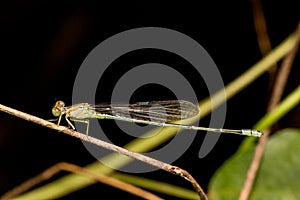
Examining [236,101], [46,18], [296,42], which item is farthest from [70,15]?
[296,42]

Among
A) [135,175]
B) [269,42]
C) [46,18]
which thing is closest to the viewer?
[135,175]

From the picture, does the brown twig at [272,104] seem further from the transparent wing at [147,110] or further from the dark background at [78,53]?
the transparent wing at [147,110]

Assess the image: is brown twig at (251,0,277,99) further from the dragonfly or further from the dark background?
the dragonfly

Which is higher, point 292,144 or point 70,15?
point 70,15

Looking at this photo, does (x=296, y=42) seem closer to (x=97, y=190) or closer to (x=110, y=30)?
(x=110, y=30)

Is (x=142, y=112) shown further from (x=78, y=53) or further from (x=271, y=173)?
(x=271, y=173)

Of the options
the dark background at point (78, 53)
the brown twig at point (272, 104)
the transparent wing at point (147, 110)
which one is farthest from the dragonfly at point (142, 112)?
the brown twig at point (272, 104)
